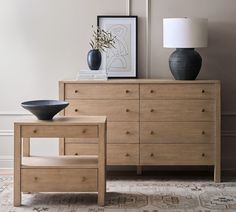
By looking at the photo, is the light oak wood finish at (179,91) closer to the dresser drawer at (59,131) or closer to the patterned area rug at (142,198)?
the patterned area rug at (142,198)

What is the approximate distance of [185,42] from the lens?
461cm

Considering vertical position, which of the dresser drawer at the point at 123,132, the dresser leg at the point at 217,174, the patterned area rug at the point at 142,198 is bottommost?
the patterned area rug at the point at 142,198

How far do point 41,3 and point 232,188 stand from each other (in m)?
2.40

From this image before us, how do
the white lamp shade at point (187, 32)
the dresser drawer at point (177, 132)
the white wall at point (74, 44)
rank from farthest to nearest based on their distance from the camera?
the white wall at point (74, 44), the dresser drawer at point (177, 132), the white lamp shade at point (187, 32)

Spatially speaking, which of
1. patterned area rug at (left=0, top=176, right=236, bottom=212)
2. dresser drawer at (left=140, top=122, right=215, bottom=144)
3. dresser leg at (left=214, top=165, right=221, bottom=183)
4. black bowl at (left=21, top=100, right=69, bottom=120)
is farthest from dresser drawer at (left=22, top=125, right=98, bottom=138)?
dresser leg at (left=214, top=165, right=221, bottom=183)

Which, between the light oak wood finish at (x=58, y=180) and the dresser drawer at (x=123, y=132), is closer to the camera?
the light oak wood finish at (x=58, y=180)

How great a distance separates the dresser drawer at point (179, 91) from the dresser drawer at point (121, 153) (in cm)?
48

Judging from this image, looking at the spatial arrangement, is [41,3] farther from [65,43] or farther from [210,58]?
[210,58]

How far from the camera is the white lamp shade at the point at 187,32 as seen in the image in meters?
4.59

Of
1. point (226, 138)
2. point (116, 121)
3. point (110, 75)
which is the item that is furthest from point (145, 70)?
point (226, 138)

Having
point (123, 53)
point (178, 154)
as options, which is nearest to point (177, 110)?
point (178, 154)

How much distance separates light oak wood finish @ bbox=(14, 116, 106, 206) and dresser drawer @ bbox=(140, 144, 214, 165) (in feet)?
2.76

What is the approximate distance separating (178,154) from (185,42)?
0.96 metres

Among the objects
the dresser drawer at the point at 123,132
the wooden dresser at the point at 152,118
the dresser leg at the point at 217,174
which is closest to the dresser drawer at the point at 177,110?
the wooden dresser at the point at 152,118
